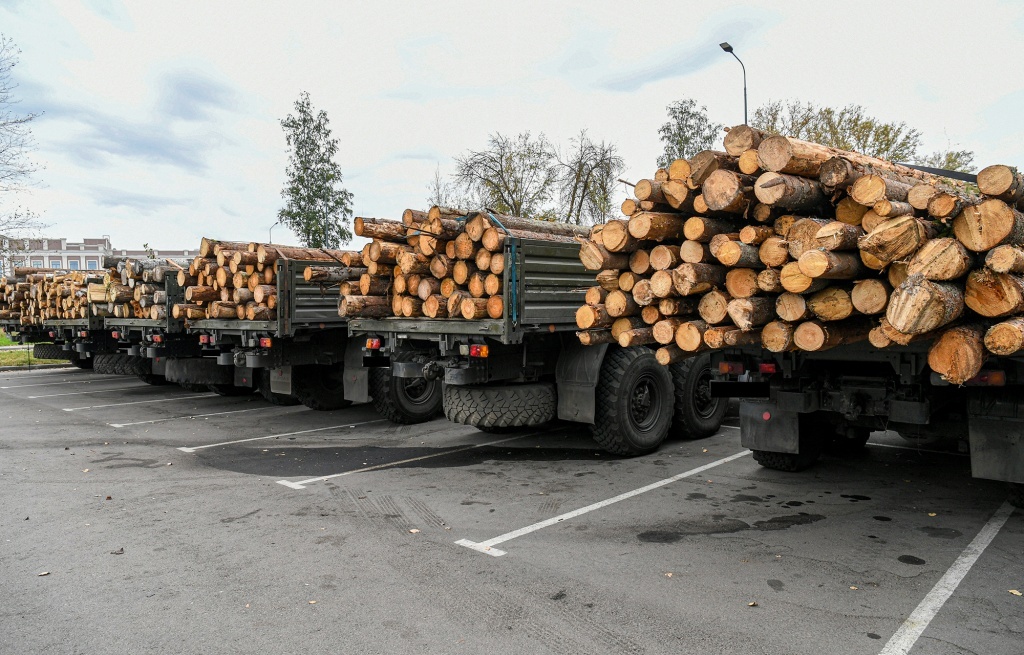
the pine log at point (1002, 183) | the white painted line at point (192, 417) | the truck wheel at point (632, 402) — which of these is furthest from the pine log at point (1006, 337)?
the white painted line at point (192, 417)

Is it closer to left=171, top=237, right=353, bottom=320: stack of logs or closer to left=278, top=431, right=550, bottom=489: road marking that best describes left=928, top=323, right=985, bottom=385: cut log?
left=278, top=431, right=550, bottom=489: road marking

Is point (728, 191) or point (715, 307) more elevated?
point (728, 191)

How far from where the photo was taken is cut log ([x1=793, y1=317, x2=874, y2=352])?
4.50 meters

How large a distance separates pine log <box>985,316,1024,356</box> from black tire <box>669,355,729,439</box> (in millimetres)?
4547

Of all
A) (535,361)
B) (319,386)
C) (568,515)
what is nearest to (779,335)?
(568,515)

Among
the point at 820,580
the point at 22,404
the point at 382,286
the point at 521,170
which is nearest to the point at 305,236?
the point at 521,170

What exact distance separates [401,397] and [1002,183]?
7.74 metres

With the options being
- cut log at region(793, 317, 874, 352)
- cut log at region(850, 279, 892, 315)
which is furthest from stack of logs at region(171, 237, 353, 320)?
cut log at region(850, 279, 892, 315)

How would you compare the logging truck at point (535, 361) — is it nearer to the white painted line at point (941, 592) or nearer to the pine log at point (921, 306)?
the white painted line at point (941, 592)

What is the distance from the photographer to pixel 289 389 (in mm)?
10734

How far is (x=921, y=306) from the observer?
3842 millimetres

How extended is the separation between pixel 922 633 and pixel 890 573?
0.86 meters

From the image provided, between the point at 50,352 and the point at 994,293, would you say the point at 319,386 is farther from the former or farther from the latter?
the point at 50,352

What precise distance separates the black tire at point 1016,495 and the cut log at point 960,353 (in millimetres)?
2349
